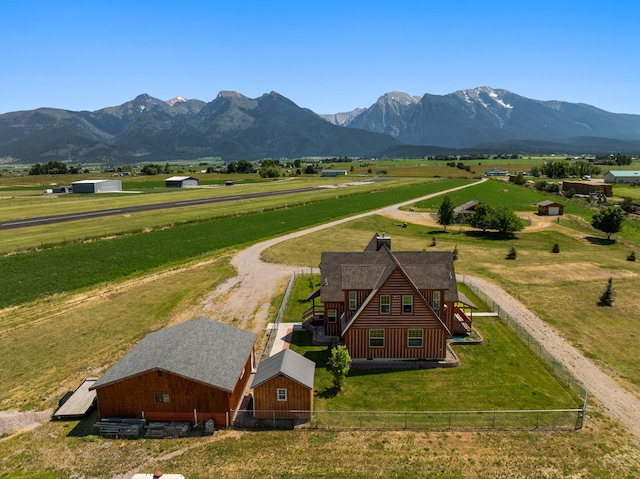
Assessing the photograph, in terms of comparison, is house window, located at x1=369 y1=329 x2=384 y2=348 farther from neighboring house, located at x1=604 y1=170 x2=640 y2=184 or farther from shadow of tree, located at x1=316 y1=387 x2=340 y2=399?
neighboring house, located at x1=604 y1=170 x2=640 y2=184

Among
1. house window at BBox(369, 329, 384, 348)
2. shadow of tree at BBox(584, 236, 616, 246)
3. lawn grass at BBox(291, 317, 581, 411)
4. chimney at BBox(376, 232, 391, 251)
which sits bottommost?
lawn grass at BBox(291, 317, 581, 411)

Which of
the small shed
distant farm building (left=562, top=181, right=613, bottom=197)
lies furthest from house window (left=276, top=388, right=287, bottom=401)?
distant farm building (left=562, top=181, right=613, bottom=197)

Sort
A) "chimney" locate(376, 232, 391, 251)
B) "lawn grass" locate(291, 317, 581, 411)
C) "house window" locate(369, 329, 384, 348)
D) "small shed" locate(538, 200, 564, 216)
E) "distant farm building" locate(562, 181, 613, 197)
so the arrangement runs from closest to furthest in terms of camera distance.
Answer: "lawn grass" locate(291, 317, 581, 411)
"house window" locate(369, 329, 384, 348)
"chimney" locate(376, 232, 391, 251)
"small shed" locate(538, 200, 564, 216)
"distant farm building" locate(562, 181, 613, 197)

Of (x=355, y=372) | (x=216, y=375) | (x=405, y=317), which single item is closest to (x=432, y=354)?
(x=405, y=317)

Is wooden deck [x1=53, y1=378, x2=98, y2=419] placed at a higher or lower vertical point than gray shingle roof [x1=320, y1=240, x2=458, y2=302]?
lower

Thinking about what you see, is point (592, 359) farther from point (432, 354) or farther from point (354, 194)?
point (354, 194)

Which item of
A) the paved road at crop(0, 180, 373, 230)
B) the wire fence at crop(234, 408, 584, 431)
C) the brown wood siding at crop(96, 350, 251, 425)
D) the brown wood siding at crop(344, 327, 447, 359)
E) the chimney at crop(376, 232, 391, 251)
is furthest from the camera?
the paved road at crop(0, 180, 373, 230)

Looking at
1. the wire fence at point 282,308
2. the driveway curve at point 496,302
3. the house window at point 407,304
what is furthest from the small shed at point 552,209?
the house window at point 407,304
